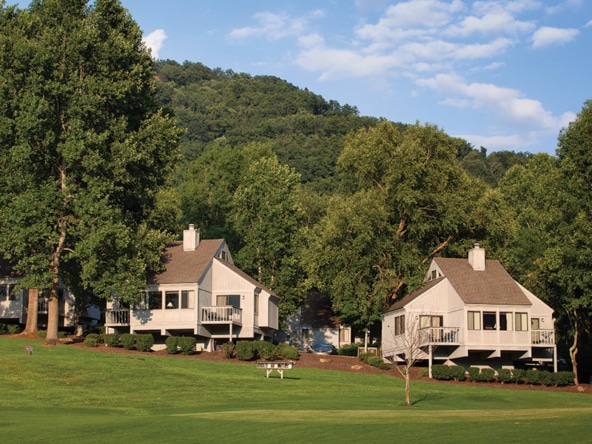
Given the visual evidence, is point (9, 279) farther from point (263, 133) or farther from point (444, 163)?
point (263, 133)

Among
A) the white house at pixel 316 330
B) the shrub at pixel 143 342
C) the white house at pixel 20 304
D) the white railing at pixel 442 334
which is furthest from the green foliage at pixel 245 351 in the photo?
the white house at pixel 316 330

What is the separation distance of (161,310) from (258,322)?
7.02 metres

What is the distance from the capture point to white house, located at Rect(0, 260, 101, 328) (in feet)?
198

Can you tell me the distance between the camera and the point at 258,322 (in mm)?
58781

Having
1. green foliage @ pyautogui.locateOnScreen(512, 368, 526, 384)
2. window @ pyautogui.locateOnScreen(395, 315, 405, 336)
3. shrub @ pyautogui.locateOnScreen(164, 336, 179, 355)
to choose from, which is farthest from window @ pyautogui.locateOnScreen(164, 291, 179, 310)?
green foliage @ pyautogui.locateOnScreen(512, 368, 526, 384)

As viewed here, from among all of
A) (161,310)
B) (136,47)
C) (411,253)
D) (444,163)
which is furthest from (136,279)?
(444,163)

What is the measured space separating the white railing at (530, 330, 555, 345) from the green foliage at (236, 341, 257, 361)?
57.0 feet

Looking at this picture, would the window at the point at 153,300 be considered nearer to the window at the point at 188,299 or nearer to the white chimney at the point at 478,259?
the window at the point at 188,299

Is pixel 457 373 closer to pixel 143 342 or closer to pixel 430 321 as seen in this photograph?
pixel 430 321

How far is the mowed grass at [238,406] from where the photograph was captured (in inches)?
967

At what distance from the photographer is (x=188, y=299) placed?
5484cm

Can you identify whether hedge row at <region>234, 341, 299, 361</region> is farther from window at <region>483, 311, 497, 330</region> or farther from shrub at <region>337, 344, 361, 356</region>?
shrub at <region>337, 344, 361, 356</region>

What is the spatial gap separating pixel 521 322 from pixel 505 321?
936mm

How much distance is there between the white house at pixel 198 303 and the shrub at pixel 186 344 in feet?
7.86
